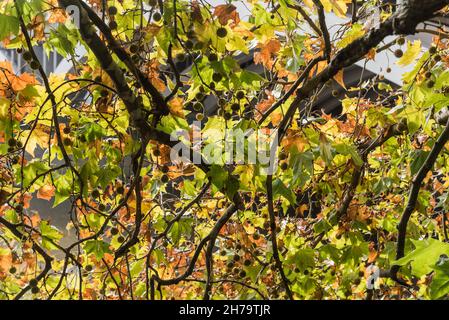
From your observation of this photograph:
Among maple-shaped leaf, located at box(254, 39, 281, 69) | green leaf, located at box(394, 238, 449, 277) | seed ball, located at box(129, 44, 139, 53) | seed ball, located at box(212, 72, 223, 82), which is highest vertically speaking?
maple-shaped leaf, located at box(254, 39, 281, 69)

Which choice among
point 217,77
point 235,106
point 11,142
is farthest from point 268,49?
point 11,142

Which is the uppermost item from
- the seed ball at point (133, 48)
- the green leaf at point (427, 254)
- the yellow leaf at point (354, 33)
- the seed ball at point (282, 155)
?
the yellow leaf at point (354, 33)

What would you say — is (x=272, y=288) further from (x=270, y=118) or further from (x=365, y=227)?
(x=270, y=118)

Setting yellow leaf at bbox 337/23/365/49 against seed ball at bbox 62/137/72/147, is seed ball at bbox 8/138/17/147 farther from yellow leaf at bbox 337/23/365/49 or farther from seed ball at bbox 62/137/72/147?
yellow leaf at bbox 337/23/365/49

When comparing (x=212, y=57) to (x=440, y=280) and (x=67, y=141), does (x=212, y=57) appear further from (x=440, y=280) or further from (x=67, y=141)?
(x=440, y=280)

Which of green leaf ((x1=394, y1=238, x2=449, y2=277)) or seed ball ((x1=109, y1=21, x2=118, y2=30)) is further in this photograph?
seed ball ((x1=109, y1=21, x2=118, y2=30))

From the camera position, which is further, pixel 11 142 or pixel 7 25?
pixel 11 142

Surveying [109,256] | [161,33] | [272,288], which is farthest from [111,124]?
[272,288]

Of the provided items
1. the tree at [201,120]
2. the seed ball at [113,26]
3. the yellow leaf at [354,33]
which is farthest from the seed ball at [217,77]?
the yellow leaf at [354,33]

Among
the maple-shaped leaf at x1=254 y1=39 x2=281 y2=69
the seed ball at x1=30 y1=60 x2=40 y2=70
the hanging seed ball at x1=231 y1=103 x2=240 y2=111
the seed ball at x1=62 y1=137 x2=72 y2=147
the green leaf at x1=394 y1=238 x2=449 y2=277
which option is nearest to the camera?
the green leaf at x1=394 y1=238 x2=449 y2=277

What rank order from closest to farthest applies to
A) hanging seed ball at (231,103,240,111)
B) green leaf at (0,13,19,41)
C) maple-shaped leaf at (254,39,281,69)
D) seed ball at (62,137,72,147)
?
green leaf at (0,13,19,41) → hanging seed ball at (231,103,240,111) → seed ball at (62,137,72,147) → maple-shaped leaf at (254,39,281,69)

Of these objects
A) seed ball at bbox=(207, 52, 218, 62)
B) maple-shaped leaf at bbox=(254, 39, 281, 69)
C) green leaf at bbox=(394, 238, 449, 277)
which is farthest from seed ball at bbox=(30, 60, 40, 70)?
green leaf at bbox=(394, 238, 449, 277)

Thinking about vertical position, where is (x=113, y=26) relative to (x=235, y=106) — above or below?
above

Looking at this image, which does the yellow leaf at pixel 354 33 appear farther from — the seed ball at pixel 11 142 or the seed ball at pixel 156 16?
the seed ball at pixel 11 142
